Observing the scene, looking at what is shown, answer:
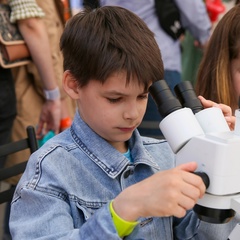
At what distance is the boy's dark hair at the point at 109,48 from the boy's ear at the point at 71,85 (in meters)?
0.01

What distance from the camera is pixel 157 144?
1.05 metres

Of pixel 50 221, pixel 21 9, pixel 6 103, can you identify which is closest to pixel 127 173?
pixel 50 221

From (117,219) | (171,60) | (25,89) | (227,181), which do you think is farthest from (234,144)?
(171,60)

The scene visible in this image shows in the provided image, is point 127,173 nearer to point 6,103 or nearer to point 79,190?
point 79,190

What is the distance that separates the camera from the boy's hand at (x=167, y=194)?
644 mm

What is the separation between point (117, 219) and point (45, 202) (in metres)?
0.16

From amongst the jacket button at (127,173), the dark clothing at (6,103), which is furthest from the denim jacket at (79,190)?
the dark clothing at (6,103)

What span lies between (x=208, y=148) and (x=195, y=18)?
1561 mm

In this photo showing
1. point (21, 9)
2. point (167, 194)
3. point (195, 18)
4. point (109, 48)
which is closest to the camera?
point (167, 194)

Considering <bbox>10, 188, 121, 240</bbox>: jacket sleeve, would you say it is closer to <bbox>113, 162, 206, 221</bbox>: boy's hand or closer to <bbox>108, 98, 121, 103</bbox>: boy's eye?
<bbox>113, 162, 206, 221</bbox>: boy's hand

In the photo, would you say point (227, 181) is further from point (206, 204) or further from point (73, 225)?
point (73, 225)

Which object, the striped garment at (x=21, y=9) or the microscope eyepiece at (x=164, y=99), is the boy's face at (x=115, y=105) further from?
the striped garment at (x=21, y=9)

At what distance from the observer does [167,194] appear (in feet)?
2.12

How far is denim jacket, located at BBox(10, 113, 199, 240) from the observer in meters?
0.77
